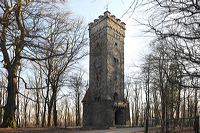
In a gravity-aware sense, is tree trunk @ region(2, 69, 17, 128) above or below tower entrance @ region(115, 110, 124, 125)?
above

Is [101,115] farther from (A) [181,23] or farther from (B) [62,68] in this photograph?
(A) [181,23]

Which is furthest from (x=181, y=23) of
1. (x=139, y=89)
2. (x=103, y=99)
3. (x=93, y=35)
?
(x=139, y=89)

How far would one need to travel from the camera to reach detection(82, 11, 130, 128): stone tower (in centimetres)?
2342

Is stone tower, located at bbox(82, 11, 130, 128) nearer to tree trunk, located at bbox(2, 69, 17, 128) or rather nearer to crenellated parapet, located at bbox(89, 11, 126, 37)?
crenellated parapet, located at bbox(89, 11, 126, 37)

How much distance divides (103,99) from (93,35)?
411 inches

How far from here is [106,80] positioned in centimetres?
2392

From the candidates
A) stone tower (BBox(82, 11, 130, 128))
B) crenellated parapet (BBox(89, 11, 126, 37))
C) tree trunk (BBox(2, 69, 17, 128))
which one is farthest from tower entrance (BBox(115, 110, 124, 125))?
tree trunk (BBox(2, 69, 17, 128))

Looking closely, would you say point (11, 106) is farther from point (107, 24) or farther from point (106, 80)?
point (107, 24)

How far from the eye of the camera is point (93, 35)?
91.7 feet

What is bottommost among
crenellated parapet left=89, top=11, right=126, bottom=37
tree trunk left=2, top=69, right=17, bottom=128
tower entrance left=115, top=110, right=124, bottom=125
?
tower entrance left=115, top=110, right=124, bottom=125

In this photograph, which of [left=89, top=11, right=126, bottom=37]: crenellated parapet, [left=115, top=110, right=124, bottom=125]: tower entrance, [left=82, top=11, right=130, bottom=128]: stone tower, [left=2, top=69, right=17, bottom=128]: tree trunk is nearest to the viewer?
[left=2, top=69, right=17, bottom=128]: tree trunk

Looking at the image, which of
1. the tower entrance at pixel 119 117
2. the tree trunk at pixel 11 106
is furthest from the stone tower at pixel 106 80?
the tree trunk at pixel 11 106

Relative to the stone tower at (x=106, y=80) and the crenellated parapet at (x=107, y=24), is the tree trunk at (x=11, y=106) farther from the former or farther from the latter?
the crenellated parapet at (x=107, y=24)

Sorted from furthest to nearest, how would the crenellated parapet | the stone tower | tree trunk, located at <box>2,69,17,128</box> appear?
1. the crenellated parapet
2. the stone tower
3. tree trunk, located at <box>2,69,17,128</box>
